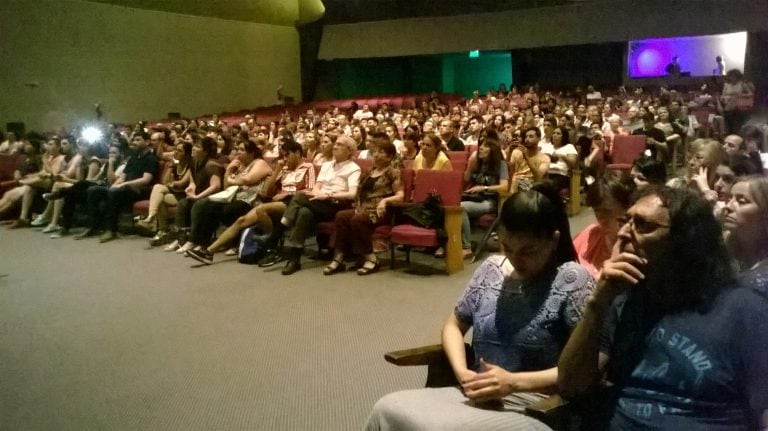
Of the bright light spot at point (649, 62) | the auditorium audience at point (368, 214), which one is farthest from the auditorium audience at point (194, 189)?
the bright light spot at point (649, 62)

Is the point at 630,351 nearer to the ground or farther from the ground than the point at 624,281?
nearer to the ground

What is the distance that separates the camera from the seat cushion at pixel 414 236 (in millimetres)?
5211

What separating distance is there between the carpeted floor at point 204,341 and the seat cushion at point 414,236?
0.28 m

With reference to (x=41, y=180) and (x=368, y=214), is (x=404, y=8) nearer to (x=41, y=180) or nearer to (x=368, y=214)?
(x=41, y=180)

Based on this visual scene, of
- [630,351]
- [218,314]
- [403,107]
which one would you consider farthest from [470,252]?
[403,107]

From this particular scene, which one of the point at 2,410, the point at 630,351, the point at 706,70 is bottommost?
the point at 2,410

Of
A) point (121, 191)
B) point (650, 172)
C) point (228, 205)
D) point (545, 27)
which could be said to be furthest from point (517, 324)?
point (545, 27)

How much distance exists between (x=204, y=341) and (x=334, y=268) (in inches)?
68.2

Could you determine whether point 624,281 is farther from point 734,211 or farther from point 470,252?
point 470,252

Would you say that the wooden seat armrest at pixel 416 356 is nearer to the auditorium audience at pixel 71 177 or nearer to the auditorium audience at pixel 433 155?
the auditorium audience at pixel 433 155

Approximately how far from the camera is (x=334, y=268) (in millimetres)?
5574

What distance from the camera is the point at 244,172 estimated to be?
21.8 feet

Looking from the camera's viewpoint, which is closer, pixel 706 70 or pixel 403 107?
pixel 403 107

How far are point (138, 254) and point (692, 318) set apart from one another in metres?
5.90
